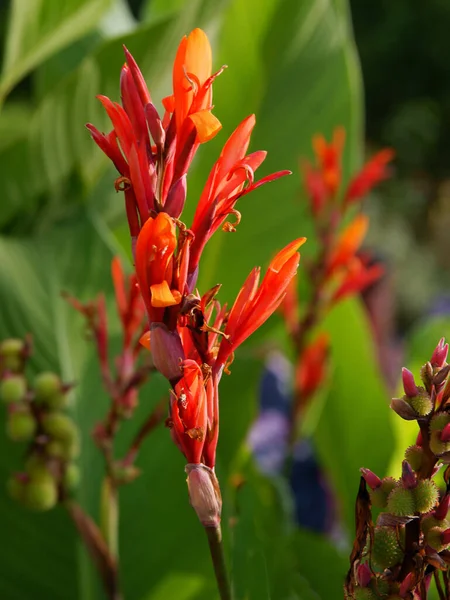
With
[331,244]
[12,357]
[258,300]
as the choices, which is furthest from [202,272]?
[258,300]

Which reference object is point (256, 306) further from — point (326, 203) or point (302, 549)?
point (326, 203)

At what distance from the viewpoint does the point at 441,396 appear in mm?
215

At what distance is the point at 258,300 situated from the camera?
0.23 meters

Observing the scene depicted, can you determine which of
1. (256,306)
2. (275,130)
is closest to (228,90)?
(275,130)

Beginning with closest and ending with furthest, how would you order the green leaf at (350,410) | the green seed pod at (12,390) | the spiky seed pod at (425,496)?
the spiky seed pod at (425,496) → the green seed pod at (12,390) → the green leaf at (350,410)

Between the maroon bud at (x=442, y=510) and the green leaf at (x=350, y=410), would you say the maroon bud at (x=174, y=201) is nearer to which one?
the maroon bud at (x=442, y=510)

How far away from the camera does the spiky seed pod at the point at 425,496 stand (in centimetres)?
20

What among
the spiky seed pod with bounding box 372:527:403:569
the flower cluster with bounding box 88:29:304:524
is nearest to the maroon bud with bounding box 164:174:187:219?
the flower cluster with bounding box 88:29:304:524

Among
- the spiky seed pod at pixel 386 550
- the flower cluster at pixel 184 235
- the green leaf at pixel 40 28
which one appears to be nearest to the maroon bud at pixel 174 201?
the flower cluster at pixel 184 235

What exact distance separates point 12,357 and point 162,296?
0.17m

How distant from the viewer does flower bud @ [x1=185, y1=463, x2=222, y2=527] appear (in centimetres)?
22

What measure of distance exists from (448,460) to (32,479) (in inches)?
7.7

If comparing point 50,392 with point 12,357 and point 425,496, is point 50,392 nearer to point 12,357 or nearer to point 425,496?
point 12,357

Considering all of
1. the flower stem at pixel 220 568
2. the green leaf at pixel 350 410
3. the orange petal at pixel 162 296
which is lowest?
the green leaf at pixel 350 410
